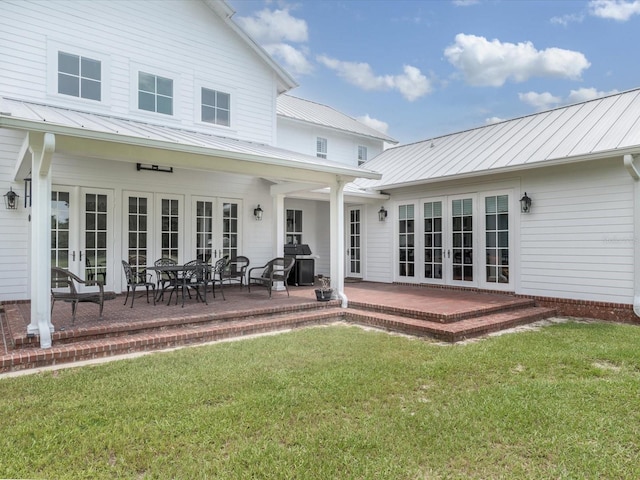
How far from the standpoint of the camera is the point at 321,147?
1590cm

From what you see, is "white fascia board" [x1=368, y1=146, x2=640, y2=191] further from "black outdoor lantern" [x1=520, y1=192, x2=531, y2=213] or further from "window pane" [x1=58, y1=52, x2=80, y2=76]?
"window pane" [x1=58, y1=52, x2=80, y2=76]

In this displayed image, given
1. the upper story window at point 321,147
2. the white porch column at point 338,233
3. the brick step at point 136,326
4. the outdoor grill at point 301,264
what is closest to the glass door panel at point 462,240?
the white porch column at point 338,233

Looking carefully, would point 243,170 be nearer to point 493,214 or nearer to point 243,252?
point 243,252

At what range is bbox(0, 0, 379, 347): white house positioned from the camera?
6.04 metres

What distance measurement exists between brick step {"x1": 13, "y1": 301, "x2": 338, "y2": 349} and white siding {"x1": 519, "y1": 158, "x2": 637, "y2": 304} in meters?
4.94

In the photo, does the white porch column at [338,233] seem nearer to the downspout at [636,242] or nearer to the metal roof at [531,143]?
the metal roof at [531,143]

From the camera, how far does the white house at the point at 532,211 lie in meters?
7.10


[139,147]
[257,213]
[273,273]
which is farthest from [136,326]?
[257,213]

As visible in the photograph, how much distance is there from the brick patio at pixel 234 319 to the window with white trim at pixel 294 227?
362 centimetres

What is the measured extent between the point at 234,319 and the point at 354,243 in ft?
21.1

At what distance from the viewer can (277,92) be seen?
36.9 feet

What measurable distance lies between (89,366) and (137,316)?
160 centimetres

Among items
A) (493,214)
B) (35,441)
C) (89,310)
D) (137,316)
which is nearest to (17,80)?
(89,310)

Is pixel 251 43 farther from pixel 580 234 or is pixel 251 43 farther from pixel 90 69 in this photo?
pixel 580 234
